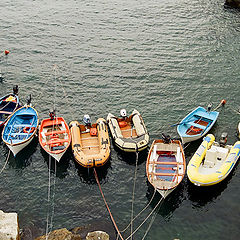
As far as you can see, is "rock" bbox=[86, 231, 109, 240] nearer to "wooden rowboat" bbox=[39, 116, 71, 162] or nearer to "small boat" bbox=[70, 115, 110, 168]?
"small boat" bbox=[70, 115, 110, 168]

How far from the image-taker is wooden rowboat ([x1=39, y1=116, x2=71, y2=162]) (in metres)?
33.5

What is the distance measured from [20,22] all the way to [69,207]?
1615 inches

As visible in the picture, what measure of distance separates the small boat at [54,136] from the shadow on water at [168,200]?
947 centimetres

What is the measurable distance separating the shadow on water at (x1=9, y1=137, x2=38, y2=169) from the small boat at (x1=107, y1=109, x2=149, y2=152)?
854cm

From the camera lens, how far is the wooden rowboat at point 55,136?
33.5 m

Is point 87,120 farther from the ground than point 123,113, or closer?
closer

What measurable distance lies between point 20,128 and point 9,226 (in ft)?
44.0

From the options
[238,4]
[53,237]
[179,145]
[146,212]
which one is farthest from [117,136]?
[238,4]

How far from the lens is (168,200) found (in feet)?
98.9

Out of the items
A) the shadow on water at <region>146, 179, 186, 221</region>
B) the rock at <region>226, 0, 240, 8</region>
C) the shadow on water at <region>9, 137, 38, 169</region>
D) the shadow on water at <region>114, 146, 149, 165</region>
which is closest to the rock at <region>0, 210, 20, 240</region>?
the shadow on water at <region>9, 137, 38, 169</region>

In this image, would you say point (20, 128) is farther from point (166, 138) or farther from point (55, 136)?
point (166, 138)

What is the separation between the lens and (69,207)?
98.5 ft

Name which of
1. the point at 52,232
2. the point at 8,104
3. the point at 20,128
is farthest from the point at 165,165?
the point at 8,104

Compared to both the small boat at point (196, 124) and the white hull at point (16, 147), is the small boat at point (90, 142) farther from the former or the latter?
the small boat at point (196, 124)
